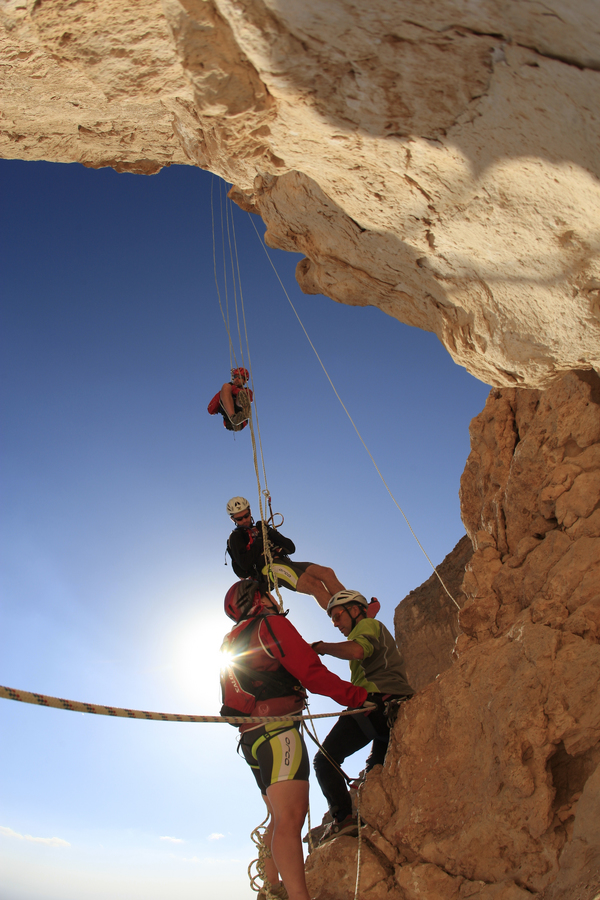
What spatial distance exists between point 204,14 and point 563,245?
1.75 metres

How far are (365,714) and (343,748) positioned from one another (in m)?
0.29

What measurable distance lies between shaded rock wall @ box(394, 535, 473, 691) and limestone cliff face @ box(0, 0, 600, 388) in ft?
16.4

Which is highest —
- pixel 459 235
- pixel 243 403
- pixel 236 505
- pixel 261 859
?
pixel 243 403

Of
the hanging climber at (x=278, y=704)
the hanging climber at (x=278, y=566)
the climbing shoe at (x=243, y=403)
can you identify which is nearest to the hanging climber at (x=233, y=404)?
the climbing shoe at (x=243, y=403)

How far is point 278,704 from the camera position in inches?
150

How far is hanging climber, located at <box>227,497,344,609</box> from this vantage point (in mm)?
5675

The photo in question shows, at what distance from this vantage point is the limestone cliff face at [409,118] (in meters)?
1.97

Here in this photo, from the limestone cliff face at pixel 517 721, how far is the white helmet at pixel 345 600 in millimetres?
757

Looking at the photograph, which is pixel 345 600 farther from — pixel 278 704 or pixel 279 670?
pixel 278 704

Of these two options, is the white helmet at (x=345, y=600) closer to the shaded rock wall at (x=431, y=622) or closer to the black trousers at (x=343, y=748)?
the black trousers at (x=343, y=748)

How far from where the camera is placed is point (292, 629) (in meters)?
3.80

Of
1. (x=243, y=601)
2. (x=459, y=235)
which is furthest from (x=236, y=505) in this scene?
(x=459, y=235)

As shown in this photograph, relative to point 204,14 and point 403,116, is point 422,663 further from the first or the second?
point 204,14

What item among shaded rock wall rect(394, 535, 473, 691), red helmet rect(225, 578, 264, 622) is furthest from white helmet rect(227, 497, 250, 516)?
shaded rock wall rect(394, 535, 473, 691)
